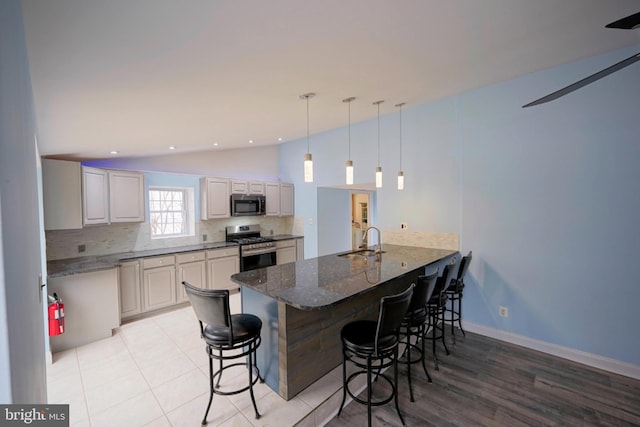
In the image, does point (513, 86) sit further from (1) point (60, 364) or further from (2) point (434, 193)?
(1) point (60, 364)

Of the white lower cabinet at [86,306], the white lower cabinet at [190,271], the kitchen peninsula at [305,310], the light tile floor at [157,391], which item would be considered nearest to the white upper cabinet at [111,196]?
the white lower cabinet at [86,306]

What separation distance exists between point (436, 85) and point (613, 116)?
1.61 metres

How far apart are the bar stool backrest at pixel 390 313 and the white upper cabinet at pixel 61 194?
145 inches

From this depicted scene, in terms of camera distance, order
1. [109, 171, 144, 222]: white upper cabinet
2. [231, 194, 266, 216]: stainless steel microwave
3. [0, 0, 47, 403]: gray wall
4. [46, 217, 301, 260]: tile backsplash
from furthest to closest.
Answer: [231, 194, 266, 216]: stainless steel microwave
[109, 171, 144, 222]: white upper cabinet
[46, 217, 301, 260]: tile backsplash
[0, 0, 47, 403]: gray wall

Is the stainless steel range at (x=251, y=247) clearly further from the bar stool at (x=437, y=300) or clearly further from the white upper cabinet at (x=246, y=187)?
the bar stool at (x=437, y=300)

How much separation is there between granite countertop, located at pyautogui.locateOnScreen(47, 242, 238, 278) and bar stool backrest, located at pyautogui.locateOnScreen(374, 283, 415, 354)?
327cm

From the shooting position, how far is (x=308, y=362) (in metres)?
2.24

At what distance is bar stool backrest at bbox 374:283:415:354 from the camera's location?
5.64ft

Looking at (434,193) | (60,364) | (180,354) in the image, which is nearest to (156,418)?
(180,354)

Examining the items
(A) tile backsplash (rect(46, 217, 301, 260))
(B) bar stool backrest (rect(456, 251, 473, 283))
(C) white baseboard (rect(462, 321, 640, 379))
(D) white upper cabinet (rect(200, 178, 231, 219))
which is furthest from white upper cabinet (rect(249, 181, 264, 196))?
(C) white baseboard (rect(462, 321, 640, 379))

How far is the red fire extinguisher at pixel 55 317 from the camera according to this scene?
2.69 meters

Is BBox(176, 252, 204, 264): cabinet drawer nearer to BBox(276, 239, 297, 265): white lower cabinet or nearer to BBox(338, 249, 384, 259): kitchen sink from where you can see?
BBox(276, 239, 297, 265): white lower cabinet

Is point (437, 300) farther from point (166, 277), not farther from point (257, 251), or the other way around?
point (166, 277)

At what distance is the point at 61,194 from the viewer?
3.15 m
